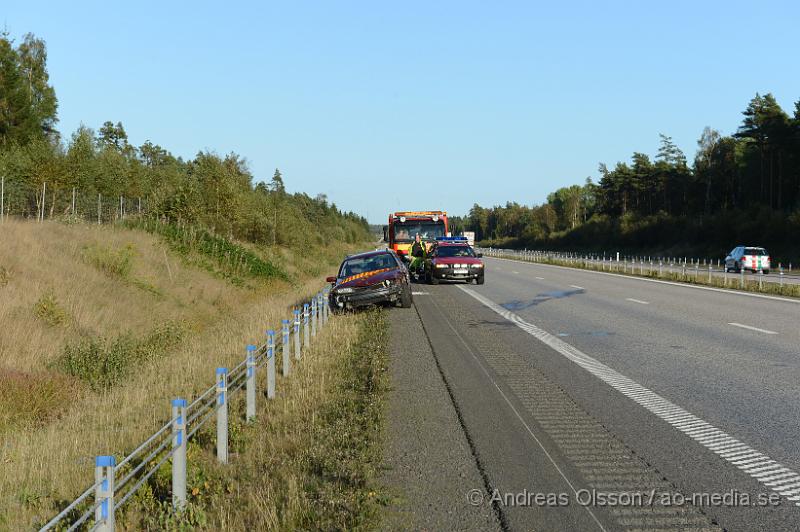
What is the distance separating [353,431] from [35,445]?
351 cm

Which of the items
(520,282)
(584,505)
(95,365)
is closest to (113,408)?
(95,365)

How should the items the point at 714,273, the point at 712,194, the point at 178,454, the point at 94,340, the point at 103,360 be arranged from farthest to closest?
the point at 712,194 → the point at 714,273 → the point at 94,340 → the point at 103,360 → the point at 178,454

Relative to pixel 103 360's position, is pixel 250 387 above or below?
above

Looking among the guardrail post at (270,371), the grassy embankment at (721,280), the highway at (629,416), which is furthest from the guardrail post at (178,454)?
the grassy embankment at (721,280)

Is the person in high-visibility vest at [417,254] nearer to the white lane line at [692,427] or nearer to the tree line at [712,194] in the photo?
the white lane line at [692,427]

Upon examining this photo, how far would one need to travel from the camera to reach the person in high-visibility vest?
35.0 metres

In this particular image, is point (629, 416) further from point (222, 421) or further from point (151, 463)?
point (151, 463)

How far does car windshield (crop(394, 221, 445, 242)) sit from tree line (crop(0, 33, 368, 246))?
10455 millimetres

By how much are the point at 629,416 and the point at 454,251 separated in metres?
Result: 26.0

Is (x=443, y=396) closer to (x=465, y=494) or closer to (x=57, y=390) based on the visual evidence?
(x=465, y=494)

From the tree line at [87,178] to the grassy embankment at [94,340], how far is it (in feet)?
22.4

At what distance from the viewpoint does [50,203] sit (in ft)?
119

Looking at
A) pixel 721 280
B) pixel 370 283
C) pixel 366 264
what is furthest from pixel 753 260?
pixel 370 283

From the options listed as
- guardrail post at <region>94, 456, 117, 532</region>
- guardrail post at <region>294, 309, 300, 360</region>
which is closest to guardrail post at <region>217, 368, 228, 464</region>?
guardrail post at <region>94, 456, 117, 532</region>
